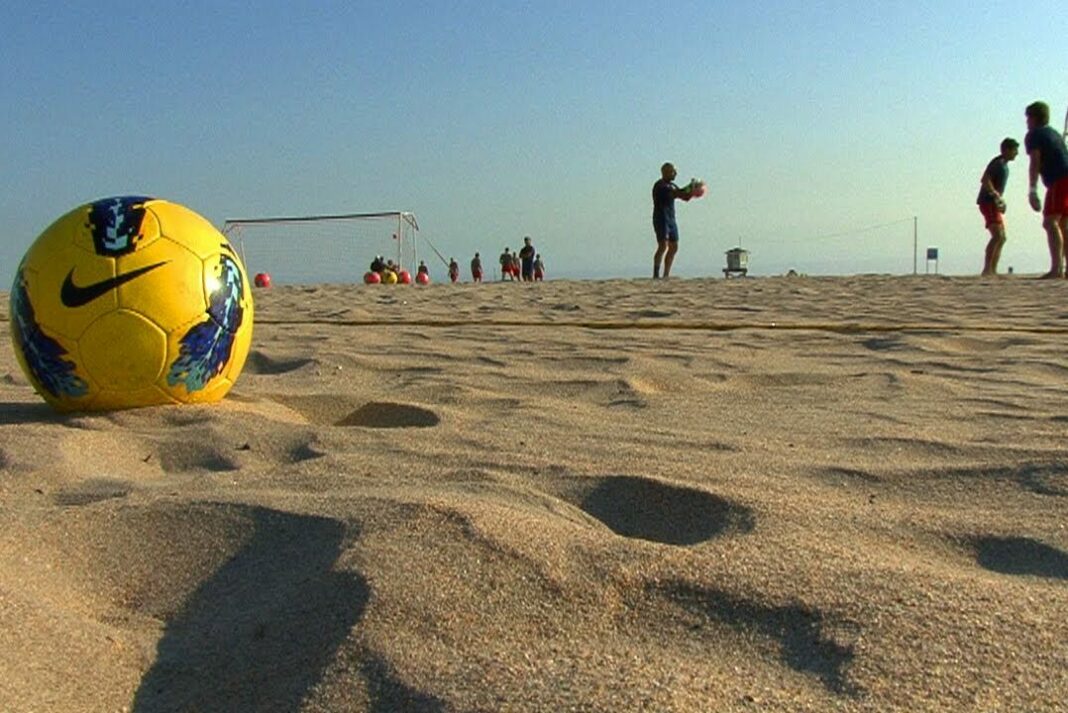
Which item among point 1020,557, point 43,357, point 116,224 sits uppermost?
point 116,224

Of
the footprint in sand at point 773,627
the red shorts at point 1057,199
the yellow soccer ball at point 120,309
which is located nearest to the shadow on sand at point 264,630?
the footprint in sand at point 773,627

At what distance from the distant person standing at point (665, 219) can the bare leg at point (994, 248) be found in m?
3.54

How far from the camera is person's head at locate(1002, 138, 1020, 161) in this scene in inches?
426

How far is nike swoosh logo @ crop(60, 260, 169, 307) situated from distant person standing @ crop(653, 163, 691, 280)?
9997 millimetres

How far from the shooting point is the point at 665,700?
1240 millimetres

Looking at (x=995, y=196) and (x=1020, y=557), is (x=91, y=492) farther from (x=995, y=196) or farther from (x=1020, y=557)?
(x=995, y=196)

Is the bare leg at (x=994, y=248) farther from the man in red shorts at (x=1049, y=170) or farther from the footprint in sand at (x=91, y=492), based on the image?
the footprint in sand at (x=91, y=492)

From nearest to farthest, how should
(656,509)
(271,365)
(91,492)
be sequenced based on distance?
(656,509) < (91,492) < (271,365)

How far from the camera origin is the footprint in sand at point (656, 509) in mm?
1950

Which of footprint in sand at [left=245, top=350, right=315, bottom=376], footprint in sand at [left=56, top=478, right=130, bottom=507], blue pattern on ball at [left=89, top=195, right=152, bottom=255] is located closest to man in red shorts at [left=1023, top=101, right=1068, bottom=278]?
footprint in sand at [left=245, top=350, right=315, bottom=376]

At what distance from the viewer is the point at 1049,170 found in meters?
9.50

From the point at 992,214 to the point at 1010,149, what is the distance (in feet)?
2.44

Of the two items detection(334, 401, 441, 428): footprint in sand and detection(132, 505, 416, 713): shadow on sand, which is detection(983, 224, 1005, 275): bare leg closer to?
detection(334, 401, 441, 428): footprint in sand

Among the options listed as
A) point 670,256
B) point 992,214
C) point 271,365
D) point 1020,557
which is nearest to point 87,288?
point 271,365
